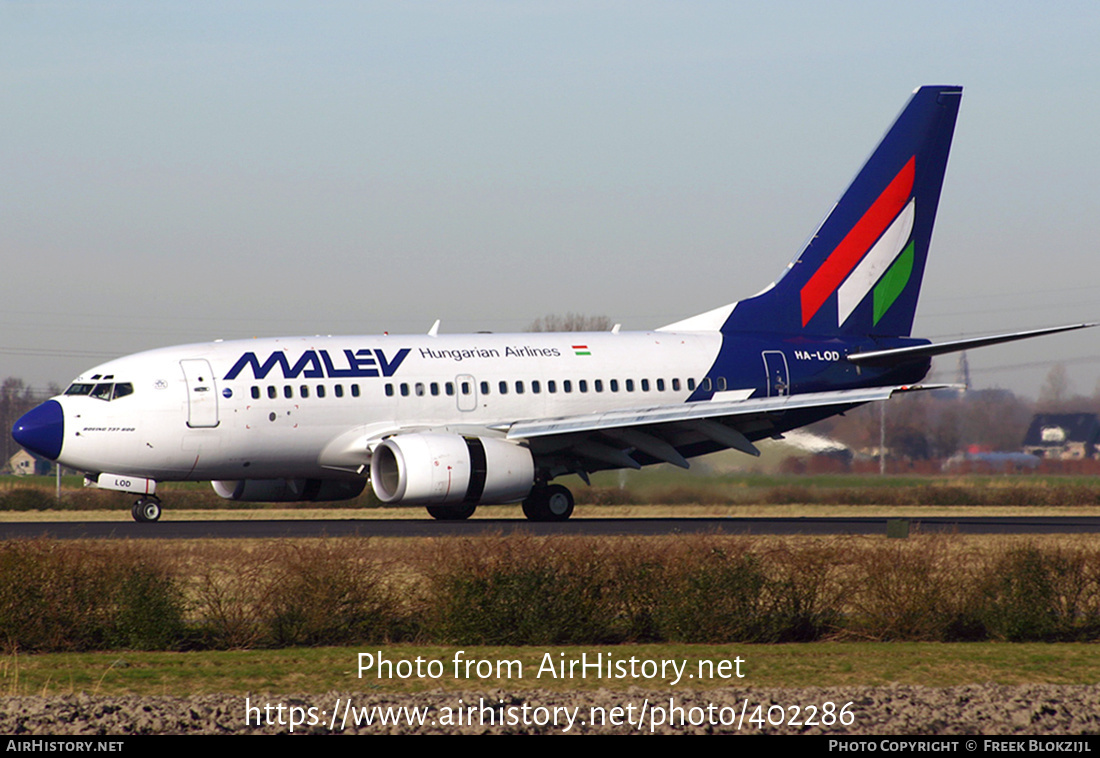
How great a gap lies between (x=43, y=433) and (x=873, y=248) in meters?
20.8

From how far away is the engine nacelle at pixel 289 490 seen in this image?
1283 inches

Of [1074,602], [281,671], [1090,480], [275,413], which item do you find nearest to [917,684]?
[1074,602]

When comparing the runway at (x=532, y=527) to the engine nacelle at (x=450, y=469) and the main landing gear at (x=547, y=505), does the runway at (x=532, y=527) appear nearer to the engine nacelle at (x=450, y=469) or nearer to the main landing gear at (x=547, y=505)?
the main landing gear at (x=547, y=505)

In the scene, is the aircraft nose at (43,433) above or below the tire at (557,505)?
above

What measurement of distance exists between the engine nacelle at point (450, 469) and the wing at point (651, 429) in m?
1.03

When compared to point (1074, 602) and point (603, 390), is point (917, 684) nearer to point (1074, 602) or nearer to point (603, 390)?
point (1074, 602)

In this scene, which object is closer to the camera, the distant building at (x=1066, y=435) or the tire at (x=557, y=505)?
the tire at (x=557, y=505)

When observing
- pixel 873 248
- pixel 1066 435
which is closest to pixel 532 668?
pixel 873 248

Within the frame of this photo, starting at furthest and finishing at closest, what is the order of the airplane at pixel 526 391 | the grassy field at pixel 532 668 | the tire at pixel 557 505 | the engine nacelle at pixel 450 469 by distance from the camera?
1. the tire at pixel 557 505
2. the airplane at pixel 526 391
3. the engine nacelle at pixel 450 469
4. the grassy field at pixel 532 668

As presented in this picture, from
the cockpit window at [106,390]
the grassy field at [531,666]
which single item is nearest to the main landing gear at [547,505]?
the cockpit window at [106,390]

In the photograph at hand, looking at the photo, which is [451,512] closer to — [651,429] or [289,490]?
[289,490]

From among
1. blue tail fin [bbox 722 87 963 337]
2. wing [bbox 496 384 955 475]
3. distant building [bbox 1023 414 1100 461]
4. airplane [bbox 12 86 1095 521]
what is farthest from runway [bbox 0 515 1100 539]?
distant building [bbox 1023 414 1100 461]

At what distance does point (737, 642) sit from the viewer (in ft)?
50.6

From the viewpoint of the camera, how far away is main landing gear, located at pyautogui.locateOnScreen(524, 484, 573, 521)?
31.9 m
